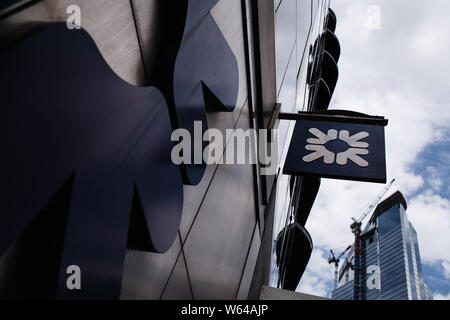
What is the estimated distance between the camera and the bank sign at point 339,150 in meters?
4.61

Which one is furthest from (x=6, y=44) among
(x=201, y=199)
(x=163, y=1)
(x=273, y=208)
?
(x=273, y=208)

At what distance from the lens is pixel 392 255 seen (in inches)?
5635

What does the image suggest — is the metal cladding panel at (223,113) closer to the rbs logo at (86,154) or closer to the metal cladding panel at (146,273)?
the metal cladding panel at (146,273)

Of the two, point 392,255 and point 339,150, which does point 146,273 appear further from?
point 392,255

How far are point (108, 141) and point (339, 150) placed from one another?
4071 mm

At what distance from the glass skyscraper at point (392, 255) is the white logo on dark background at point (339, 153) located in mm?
125411

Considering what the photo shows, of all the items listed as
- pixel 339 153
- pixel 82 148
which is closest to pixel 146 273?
pixel 82 148

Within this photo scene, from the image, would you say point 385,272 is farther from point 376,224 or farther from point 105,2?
point 105,2

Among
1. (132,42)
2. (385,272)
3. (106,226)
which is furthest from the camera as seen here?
(385,272)

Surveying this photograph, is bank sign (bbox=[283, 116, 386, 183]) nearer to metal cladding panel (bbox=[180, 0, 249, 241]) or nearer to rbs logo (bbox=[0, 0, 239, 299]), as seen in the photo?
metal cladding panel (bbox=[180, 0, 249, 241])

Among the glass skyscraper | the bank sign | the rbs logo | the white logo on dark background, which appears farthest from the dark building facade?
the glass skyscraper

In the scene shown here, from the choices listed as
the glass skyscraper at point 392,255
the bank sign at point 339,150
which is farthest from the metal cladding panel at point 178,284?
the glass skyscraper at point 392,255

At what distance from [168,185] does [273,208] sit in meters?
6.65

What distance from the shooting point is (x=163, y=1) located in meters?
2.14
